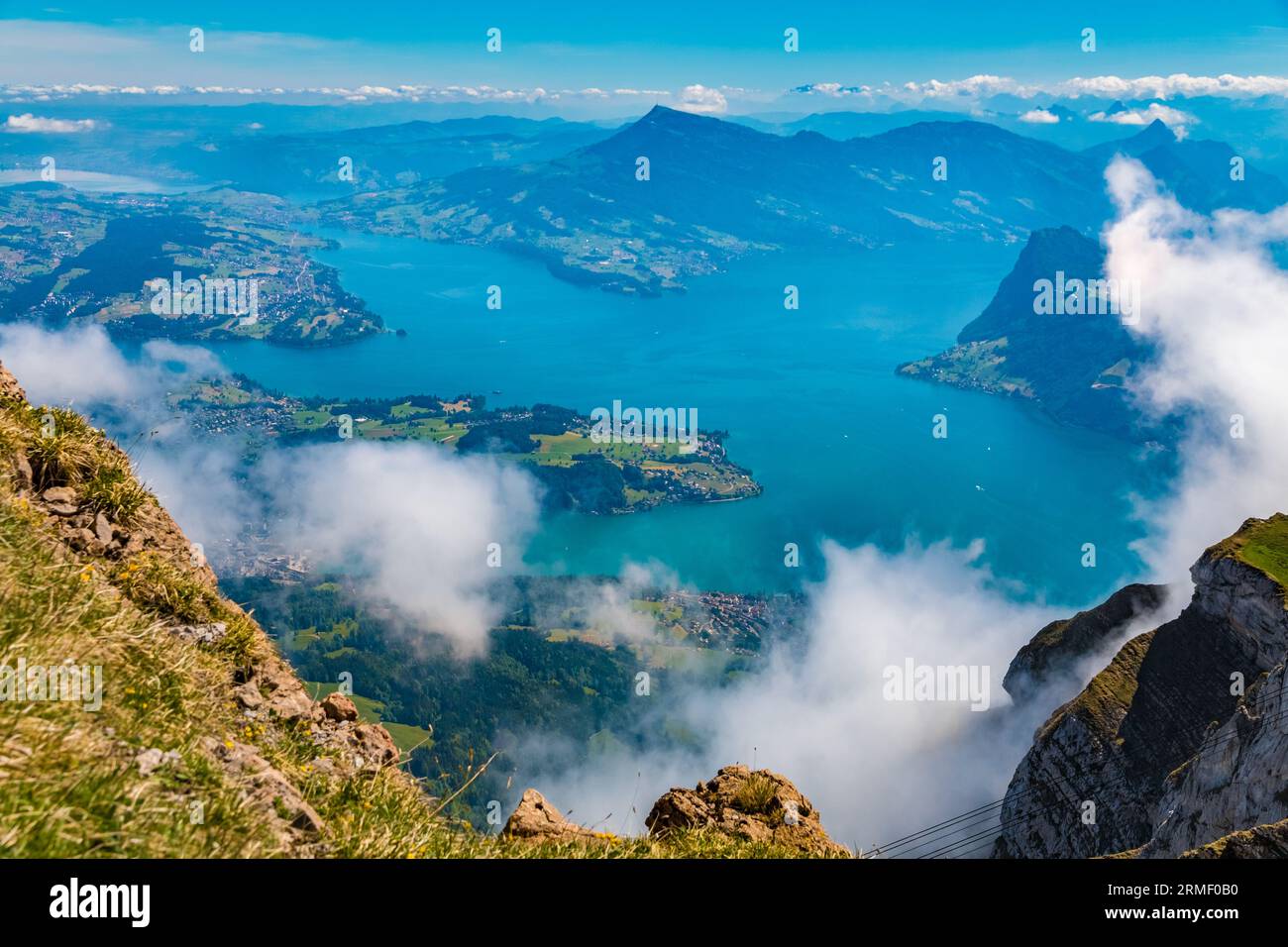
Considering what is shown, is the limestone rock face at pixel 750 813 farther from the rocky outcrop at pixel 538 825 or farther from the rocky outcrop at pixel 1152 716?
the rocky outcrop at pixel 1152 716

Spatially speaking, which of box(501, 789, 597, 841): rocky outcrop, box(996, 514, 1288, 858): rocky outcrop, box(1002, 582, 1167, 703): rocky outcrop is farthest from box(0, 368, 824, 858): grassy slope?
box(1002, 582, 1167, 703): rocky outcrop

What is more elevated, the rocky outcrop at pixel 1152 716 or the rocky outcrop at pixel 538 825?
the rocky outcrop at pixel 538 825

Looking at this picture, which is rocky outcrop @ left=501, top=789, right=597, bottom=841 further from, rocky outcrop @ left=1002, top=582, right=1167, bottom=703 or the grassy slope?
rocky outcrop @ left=1002, top=582, right=1167, bottom=703

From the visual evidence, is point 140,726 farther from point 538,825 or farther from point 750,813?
point 750,813

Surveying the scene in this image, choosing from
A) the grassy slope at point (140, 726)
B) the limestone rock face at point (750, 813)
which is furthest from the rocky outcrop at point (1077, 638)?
the grassy slope at point (140, 726)
